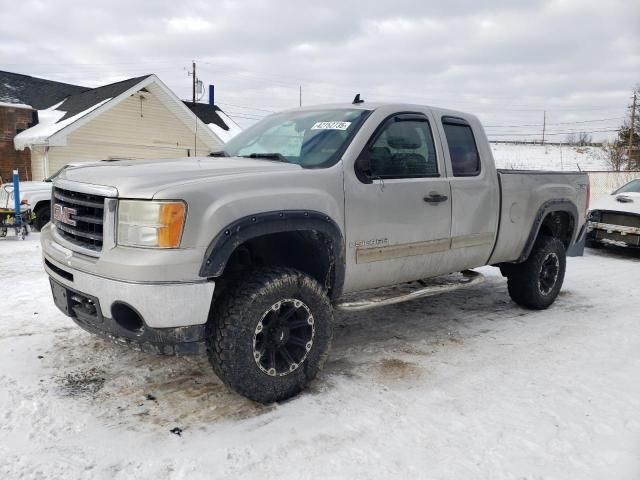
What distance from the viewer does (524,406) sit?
10.8 ft

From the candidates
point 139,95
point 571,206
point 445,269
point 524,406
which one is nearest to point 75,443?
point 524,406

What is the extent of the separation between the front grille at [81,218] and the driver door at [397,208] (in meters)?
1.55

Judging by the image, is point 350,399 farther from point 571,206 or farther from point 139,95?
point 139,95

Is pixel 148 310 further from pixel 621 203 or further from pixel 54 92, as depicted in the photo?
pixel 54 92

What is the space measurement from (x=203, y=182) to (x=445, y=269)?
93.9 inches

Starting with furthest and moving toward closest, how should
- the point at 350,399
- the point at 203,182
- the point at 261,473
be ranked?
the point at 350,399 < the point at 203,182 < the point at 261,473

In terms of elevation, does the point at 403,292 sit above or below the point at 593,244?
above

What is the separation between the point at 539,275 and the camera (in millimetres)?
5512

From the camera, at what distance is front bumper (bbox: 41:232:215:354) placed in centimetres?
278

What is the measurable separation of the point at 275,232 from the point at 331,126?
1.19m

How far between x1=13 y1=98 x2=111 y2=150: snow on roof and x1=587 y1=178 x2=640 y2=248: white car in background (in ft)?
50.7

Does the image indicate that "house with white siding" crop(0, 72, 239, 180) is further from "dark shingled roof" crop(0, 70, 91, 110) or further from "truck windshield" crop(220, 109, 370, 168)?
"truck windshield" crop(220, 109, 370, 168)

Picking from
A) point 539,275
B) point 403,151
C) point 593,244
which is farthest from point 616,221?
point 403,151

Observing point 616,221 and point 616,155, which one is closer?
point 616,221
